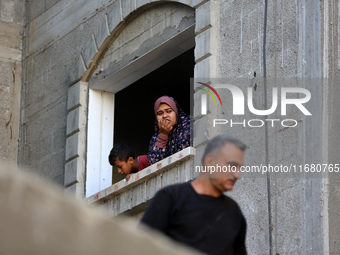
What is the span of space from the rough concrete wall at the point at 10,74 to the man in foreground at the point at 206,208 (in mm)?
8388

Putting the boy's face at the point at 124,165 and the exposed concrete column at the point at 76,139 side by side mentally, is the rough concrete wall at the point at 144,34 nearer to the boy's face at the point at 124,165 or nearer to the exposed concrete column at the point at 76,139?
the exposed concrete column at the point at 76,139

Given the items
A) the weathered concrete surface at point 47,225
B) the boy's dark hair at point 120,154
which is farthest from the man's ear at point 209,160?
the boy's dark hair at point 120,154

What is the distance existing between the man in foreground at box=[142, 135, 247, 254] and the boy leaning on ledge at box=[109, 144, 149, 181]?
5329mm

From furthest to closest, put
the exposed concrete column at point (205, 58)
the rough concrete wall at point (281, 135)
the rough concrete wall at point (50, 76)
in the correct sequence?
the rough concrete wall at point (50, 76), the exposed concrete column at point (205, 58), the rough concrete wall at point (281, 135)

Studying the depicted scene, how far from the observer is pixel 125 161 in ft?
36.9

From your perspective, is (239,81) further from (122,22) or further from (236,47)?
(122,22)

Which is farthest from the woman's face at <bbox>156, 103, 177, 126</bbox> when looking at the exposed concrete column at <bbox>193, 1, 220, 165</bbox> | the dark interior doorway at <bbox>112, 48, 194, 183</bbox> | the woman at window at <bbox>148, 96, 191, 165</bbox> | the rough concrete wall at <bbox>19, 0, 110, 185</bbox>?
the dark interior doorway at <bbox>112, 48, 194, 183</bbox>

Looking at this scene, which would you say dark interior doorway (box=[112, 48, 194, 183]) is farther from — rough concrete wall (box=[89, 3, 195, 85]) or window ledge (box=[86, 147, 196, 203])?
window ledge (box=[86, 147, 196, 203])

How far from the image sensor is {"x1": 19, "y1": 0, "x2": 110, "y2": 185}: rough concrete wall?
12977 millimetres

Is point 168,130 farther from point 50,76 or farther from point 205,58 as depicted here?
point 50,76

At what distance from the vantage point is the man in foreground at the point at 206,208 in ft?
18.8

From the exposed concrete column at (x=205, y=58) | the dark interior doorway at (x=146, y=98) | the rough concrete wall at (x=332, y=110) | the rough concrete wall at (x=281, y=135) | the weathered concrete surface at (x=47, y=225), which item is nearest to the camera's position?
the weathered concrete surface at (x=47, y=225)

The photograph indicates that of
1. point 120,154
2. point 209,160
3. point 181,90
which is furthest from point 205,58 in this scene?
point 181,90

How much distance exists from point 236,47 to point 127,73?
240 centimetres
